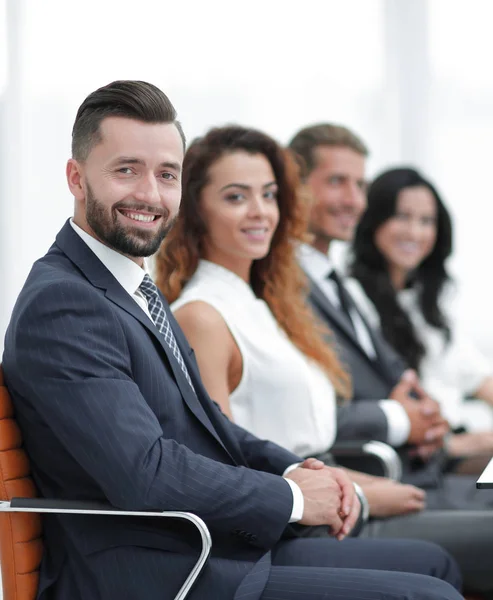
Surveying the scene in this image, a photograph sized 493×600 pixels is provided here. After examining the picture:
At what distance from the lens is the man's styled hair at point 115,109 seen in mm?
1933

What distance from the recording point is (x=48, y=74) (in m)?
3.23

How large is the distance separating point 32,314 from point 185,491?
1.40ft

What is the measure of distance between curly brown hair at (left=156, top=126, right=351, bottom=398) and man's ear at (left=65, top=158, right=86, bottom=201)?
82cm

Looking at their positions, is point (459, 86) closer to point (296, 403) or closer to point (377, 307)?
point (377, 307)

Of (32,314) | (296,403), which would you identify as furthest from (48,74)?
(32,314)

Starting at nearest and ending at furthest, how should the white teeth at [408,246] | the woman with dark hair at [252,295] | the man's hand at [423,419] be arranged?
the woman with dark hair at [252,295]
the man's hand at [423,419]
the white teeth at [408,246]

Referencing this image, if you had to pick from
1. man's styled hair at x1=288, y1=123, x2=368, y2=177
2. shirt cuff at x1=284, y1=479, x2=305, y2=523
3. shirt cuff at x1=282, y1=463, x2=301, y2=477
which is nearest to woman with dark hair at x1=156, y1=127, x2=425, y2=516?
shirt cuff at x1=282, y1=463, x2=301, y2=477

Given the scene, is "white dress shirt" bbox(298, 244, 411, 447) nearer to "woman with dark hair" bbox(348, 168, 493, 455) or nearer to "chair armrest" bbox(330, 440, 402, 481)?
"chair armrest" bbox(330, 440, 402, 481)

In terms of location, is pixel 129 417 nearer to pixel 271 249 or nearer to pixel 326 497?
pixel 326 497

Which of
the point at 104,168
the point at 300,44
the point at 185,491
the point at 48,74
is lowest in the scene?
the point at 185,491

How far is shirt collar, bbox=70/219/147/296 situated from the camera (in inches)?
76.8

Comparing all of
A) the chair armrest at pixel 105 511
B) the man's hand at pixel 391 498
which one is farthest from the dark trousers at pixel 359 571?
the man's hand at pixel 391 498

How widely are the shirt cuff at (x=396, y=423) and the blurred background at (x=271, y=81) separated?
1255mm

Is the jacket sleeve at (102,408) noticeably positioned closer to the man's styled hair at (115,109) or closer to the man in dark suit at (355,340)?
the man's styled hair at (115,109)
